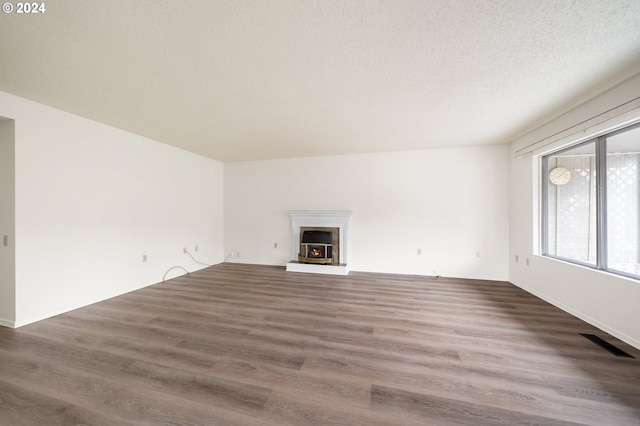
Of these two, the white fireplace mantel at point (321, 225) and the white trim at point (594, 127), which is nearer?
the white trim at point (594, 127)

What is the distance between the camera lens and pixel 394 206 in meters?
4.20

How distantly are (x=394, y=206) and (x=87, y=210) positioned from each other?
15.5 feet

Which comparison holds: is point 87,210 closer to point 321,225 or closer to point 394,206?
point 321,225

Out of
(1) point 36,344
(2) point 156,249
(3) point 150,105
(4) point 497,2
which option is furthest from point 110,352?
(4) point 497,2

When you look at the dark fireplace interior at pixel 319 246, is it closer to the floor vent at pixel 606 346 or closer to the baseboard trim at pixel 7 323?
the floor vent at pixel 606 346

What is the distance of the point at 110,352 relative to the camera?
1.76m

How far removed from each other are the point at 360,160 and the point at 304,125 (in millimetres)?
1788

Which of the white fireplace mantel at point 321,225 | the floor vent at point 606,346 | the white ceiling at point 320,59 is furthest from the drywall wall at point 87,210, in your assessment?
the floor vent at point 606,346

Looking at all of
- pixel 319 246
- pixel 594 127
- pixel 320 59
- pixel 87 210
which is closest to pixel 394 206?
pixel 319 246

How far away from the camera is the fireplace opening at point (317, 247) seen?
14.4 feet

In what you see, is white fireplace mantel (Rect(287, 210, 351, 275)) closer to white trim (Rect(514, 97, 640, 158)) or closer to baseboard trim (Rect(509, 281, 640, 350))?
baseboard trim (Rect(509, 281, 640, 350))

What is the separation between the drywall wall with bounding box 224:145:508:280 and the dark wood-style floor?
4.43 feet

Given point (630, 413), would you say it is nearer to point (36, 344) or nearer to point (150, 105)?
point (36, 344)
